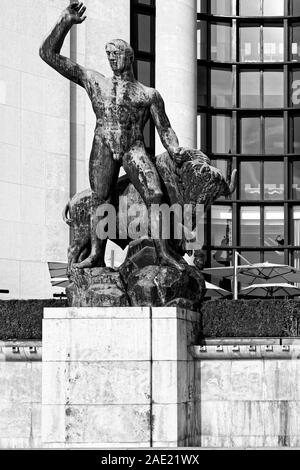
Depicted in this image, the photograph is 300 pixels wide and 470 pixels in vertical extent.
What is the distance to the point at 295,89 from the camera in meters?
45.2

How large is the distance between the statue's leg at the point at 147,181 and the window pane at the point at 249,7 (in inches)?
1144

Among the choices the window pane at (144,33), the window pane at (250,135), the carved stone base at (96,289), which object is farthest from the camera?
the window pane at (250,135)

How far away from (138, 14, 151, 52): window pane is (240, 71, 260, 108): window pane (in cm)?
571

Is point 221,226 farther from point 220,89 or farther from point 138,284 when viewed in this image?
point 138,284

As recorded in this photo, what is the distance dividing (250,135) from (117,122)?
91.0ft

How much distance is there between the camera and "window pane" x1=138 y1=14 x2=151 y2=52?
1612 inches

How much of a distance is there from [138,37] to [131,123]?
23.6 meters

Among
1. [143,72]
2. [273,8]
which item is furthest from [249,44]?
[143,72]

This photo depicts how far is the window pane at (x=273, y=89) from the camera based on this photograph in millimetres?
45312

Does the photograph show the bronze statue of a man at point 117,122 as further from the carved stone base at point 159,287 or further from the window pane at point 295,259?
the window pane at point 295,259

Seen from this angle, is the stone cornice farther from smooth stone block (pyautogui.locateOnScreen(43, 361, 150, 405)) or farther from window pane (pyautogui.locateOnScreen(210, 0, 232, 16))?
window pane (pyautogui.locateOnScreen(210, 0, 232, 16))

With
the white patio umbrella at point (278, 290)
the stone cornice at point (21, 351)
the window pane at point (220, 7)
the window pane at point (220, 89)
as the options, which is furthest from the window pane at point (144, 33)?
the stone cornice at point (21, 351)

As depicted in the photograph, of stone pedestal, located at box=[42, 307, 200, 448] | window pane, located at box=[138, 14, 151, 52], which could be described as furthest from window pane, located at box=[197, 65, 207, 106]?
stone pedestal, located at box=[42, 307, 200, 448]
